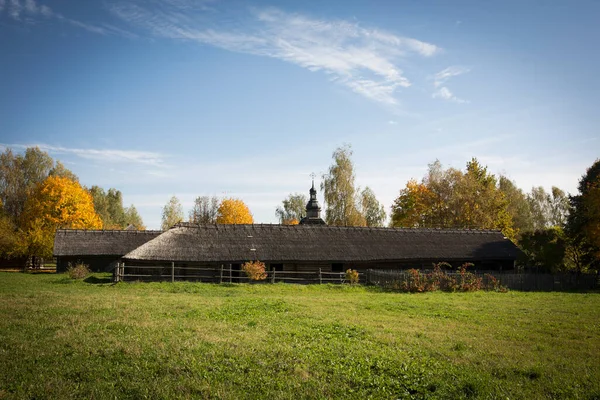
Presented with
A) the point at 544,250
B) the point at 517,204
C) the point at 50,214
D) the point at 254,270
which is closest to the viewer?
the point at 254,270

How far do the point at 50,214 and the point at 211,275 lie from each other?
25.8 meters

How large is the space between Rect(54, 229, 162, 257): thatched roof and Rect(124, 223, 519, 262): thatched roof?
1094 centimetres

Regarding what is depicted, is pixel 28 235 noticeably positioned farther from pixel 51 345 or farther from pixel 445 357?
pixel 445 357

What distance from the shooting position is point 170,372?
8.27 m

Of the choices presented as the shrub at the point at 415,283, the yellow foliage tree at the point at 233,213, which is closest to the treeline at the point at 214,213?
the yellow foliage tree at the point at 233,213

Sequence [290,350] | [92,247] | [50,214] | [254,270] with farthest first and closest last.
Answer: [50,214] < [92,247] < [254,270] < [290,350]

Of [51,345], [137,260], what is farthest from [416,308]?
[137,260]

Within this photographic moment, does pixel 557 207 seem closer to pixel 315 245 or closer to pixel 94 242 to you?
pixel 315 245

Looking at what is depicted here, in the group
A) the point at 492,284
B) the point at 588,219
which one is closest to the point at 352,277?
the point at 492,284

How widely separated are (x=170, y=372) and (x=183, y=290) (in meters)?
14.7

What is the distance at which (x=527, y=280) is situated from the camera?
26.1 meters

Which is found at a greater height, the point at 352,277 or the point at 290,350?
the point at 352,277

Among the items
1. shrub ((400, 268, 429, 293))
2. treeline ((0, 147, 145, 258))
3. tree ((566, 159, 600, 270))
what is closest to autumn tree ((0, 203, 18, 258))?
treeline ((0, 147, 145, 258))

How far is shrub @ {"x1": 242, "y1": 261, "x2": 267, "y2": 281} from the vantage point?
85.3 feet
